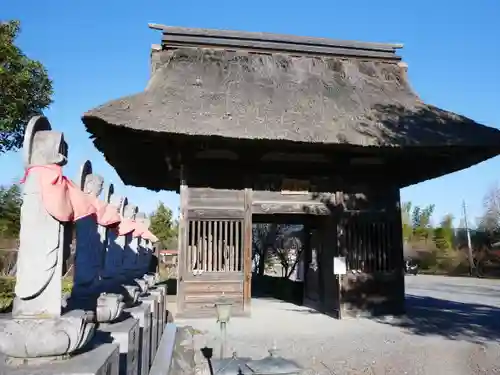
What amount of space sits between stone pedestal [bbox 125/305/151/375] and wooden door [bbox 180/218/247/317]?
3366 millimetres

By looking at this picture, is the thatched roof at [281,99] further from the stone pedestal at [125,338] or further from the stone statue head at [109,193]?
the stone pedestal at [125,338]

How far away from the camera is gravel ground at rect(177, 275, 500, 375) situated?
5551 mm

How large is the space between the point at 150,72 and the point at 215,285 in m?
5.20

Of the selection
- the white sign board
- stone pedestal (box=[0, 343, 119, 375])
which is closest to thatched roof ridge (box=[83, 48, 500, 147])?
the white sign board

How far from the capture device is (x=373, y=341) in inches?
278

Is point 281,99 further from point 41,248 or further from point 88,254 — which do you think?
point 41,248

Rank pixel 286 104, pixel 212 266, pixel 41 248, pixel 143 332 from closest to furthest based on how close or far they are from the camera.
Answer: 1. pixel 41 248
2. pixel 143 332
3. pixel 212 266
4. pixel 286 104

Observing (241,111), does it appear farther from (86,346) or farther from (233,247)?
(86,346)

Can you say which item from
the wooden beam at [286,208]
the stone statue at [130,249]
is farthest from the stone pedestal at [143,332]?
the wooden beam at [286,208]

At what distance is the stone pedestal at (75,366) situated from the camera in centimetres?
245

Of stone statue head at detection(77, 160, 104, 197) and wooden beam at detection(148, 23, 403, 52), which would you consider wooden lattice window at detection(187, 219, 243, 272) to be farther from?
wooden beam at detection(148, 23, 403, 52)

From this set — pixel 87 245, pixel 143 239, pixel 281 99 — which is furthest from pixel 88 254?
pixel 281 99

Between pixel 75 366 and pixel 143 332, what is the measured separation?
242 cm

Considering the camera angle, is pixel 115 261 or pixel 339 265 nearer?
pixel 115 261
